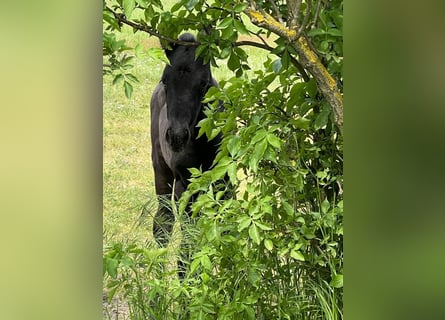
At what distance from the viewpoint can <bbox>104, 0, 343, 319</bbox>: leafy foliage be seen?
1939 mm

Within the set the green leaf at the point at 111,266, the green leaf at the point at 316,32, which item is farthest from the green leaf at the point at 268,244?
the green leaf at the point at 316,32

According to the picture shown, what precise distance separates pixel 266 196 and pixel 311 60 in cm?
42

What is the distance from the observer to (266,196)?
6.50ft

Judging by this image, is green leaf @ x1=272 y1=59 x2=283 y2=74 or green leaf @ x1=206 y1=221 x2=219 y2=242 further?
green leaf @ x1=272 y1=59 x2=283 y2=74

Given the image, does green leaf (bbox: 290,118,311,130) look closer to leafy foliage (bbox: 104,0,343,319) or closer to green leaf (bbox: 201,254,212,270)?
leafy foliage (bbox: 104,0,343,319)

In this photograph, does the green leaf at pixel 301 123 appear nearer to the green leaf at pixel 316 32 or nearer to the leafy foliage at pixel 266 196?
the leafy foliage at pixel 266 196

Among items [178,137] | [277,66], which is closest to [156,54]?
[277,66]

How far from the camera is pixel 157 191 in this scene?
3.98 meters

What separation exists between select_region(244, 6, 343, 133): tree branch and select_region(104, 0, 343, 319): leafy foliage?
4cm

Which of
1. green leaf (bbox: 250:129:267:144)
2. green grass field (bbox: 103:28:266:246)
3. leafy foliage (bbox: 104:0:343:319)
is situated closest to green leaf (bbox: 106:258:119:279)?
leafy foliage (bbox: 104:0:343:319)

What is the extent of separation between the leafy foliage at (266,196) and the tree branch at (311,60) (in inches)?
1.7
